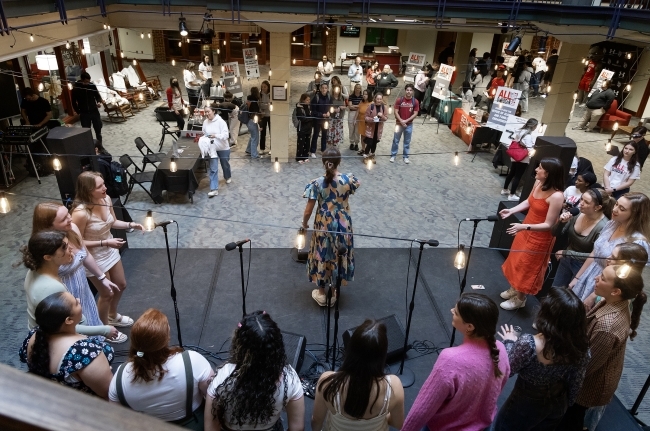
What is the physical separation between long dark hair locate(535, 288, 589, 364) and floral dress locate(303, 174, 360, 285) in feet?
6.76

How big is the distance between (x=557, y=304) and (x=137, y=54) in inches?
755

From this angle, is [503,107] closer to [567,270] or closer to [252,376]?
[567,270]

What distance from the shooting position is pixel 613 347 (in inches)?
107

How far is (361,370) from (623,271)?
1.73 metres

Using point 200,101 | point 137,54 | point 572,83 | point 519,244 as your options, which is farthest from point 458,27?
point 137,54

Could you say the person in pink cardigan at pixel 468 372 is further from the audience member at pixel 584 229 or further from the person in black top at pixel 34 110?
the person in black top at pixel 34 110

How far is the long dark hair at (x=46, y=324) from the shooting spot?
2240mm

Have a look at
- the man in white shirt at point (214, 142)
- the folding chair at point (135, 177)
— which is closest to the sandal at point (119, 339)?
the folding chair at point (135, 177)

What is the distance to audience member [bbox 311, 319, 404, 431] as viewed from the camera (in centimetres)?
198

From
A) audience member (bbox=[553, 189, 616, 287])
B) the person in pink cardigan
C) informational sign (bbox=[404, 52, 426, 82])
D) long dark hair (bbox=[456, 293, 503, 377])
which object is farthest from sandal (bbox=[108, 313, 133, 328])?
informational sign (bbox=[404, 52, 426, 82])

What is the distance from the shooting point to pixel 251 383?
206 cm

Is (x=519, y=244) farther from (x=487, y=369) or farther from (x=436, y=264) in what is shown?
(x=487, y=369)

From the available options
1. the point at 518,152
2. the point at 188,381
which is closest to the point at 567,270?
the point at 188,381

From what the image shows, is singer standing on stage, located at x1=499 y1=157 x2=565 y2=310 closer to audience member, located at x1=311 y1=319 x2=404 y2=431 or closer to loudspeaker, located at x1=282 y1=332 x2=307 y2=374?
loudspeaker, located at x1=282 y1=332 x2=307 y2=374
